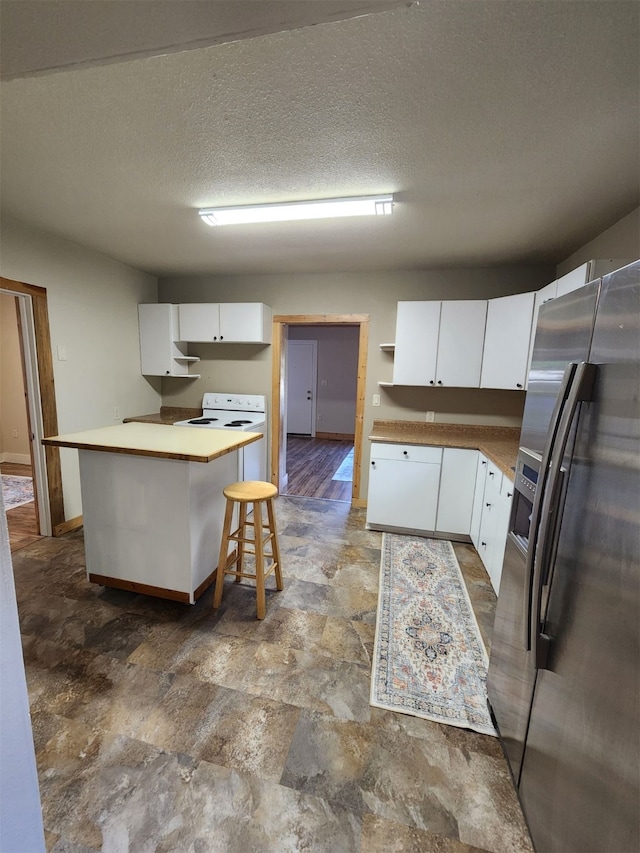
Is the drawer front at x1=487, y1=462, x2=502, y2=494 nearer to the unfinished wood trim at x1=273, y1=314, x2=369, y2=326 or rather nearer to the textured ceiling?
the textured ceiling

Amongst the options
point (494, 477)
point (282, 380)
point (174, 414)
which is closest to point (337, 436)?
point (282, 380)

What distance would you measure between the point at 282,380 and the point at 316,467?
190 centimetres

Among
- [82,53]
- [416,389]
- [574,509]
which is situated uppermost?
[82,53]

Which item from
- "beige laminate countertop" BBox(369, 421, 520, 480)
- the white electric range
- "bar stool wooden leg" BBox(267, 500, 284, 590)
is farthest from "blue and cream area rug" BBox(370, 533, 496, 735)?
the white electric range

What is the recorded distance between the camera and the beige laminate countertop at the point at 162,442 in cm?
186

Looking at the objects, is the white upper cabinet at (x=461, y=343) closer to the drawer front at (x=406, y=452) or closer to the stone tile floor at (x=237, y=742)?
the drawer front at (x=406, y=452)

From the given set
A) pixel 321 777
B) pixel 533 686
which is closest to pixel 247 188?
pixel 533 686

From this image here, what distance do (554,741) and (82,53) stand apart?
2.22 metres

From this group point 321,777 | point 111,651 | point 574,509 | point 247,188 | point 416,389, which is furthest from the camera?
point 416,389

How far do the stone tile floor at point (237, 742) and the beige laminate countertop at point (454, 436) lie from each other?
126cm

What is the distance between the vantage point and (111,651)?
1.85 meters

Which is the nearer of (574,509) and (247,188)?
(574,509)

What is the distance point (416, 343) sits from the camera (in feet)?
10.8

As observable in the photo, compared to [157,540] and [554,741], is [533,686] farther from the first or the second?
[157,540]
